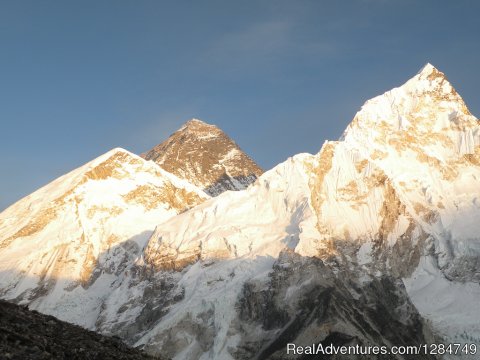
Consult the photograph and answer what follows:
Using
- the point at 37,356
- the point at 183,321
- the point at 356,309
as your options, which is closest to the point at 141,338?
the point at 183,321

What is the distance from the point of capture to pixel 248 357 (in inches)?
6083

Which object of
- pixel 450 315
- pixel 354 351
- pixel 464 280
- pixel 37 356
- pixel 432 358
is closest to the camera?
pixel 37 356

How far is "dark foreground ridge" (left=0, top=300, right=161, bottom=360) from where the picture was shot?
40344 millimetres

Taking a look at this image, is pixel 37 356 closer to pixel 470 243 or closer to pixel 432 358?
pixel 432 358

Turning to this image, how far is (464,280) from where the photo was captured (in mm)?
192875

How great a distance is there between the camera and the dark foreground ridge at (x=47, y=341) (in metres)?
40.3

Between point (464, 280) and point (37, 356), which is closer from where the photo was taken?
point (37, 356)

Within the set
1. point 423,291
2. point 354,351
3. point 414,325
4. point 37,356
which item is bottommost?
point 37,356

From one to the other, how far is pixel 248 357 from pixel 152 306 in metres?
38.6

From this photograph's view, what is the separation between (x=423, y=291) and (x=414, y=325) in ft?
64.5

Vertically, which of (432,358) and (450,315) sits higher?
(450,315)

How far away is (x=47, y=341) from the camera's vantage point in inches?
1713

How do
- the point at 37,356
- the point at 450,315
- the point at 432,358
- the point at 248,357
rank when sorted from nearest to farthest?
the point at 37,356 < the point at 248,357 < the point at 432,358 < the point at 450,315

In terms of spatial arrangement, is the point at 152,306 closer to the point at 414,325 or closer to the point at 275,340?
the point at 275,340
